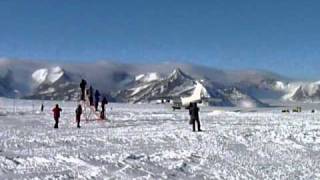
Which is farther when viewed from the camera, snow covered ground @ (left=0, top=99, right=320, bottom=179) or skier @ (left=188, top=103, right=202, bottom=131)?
skier @ (left=188, top=103, right=202, bottom=131)

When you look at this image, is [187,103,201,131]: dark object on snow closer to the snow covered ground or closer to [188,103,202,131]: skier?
[188,103,202,131]: skier

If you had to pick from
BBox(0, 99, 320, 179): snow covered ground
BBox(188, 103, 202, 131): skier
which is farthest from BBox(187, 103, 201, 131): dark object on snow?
BBox(0, 99, 320, 179): snow covered ground

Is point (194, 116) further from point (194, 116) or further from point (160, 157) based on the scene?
point (160, 157)

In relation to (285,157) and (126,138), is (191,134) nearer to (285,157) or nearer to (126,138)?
(126,138)

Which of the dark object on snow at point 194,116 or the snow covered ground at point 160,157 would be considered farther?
the dark object on snow at point 194,116

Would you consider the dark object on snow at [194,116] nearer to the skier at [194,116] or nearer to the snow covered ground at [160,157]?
the skier at [194,116]

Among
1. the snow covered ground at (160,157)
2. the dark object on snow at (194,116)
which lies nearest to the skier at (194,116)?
the dark object on snow at (194,116)

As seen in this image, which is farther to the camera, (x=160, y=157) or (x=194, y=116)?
(x=194, y=116)

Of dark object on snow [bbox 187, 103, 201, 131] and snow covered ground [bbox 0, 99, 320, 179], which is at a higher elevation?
dark object on snow [bbox 187, 103, 201, 131]

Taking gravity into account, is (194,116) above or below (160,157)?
above

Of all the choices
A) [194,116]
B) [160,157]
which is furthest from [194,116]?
[160,157]

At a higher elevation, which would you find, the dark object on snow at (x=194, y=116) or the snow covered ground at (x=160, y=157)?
the dark object on snow at (x=194, y=116)

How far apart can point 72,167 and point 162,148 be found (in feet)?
18.4

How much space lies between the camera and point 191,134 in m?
26.1
